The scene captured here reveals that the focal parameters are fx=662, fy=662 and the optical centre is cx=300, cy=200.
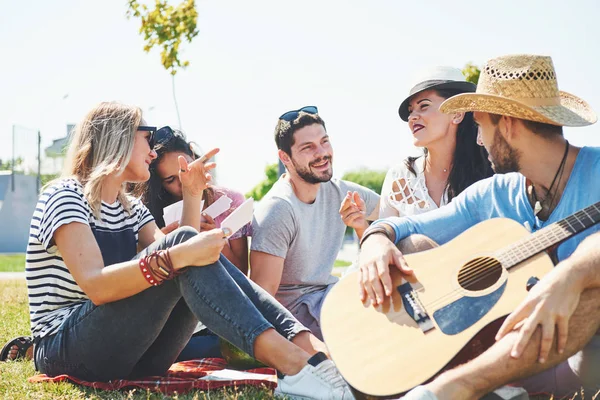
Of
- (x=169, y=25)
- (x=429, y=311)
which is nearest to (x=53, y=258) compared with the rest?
(x=429, y=311)

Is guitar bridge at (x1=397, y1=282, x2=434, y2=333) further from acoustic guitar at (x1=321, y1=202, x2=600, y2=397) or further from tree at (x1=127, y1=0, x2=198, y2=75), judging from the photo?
tree at (x1=127, y1=0, x2=198, y2=75)

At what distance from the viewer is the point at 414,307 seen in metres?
2.64

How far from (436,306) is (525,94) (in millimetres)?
1095

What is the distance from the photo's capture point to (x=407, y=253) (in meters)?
3.13

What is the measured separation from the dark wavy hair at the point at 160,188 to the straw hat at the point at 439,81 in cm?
165

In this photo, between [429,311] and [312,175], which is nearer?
[429,311]

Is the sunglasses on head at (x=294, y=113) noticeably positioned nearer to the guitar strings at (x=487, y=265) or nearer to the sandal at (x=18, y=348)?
the sandal at (x=18, y=348)

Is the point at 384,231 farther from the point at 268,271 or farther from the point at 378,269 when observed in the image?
the point at 268,271

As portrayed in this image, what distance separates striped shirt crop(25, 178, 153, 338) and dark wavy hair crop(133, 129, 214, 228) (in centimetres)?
137

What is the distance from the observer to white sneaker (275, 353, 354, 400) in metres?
2.88

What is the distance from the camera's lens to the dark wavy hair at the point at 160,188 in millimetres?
4898

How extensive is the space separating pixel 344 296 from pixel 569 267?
950mm

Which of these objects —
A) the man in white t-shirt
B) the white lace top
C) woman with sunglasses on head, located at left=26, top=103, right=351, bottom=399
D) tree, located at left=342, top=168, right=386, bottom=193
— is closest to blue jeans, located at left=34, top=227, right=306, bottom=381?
woman with sunglasses on head, located at left=26, top=103, right=351, bottom=399

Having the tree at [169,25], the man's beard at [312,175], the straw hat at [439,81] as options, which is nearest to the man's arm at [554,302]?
the straw hat at [439,81]
